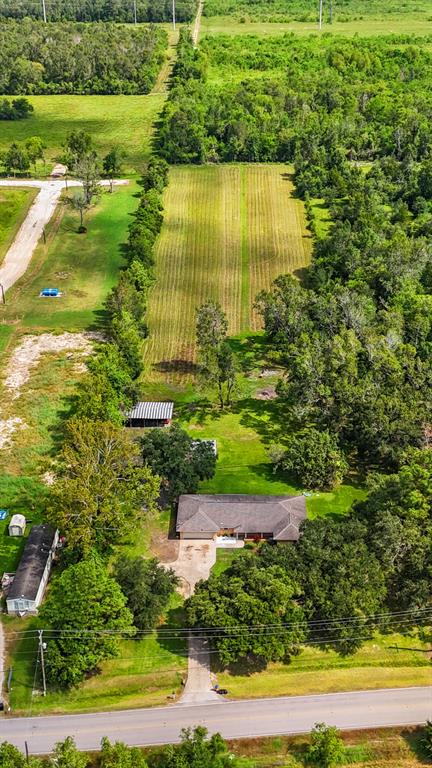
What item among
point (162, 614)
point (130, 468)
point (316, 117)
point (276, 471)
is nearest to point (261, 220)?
point (316, 117)

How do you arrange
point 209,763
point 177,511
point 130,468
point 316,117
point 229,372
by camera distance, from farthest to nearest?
1. point 316,117
2. point 229,372
3. point 177,511
4. point 130,468
5. point 209,763

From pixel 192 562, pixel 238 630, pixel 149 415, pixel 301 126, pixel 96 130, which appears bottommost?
pixel 192 562

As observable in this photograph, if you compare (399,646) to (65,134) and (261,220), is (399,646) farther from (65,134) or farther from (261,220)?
(65,134)

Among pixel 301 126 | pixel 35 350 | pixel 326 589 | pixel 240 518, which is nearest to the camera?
pixel 326 589

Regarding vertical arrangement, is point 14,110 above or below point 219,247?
above

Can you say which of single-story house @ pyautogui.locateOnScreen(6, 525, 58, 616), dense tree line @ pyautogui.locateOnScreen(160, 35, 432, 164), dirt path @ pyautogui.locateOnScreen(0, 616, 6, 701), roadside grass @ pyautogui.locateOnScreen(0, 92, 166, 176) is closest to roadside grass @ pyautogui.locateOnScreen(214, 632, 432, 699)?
dirt path @ pyautogui.locateOnScreen(0, 616, 6, 701)

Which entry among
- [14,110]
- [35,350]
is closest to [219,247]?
[35,350]

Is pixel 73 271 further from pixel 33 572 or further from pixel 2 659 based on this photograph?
pixel 2 659
